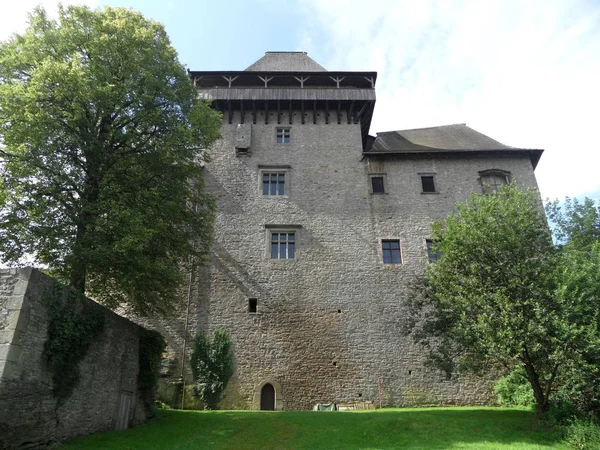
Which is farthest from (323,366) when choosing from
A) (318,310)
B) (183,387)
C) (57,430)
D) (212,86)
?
(212,86)

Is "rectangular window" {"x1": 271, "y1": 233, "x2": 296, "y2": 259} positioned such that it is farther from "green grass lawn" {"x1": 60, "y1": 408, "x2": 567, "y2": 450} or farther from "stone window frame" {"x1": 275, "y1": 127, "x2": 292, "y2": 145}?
"green grass lawn" {"x1": 60, "y1": 408, "x2": 567, "y2": 450}

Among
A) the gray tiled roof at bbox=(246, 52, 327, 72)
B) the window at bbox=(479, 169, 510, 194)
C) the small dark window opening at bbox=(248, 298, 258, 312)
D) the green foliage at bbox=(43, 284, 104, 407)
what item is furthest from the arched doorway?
the gray tiled roof at bbox=(246, 52, 327, 72)

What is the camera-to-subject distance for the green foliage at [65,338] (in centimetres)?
988

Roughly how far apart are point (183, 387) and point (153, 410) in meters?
3.93

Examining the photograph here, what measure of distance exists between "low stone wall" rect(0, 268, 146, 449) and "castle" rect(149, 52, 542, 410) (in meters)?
7.03

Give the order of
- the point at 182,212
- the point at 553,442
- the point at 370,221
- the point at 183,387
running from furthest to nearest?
the point at 370,221, the point at 183,387, the point at 182,212, the point at 553,442

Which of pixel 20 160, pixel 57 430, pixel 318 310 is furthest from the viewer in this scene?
pixel 318 310

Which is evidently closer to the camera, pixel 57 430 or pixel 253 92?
pixel 57 430

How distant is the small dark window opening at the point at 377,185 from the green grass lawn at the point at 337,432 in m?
10.9

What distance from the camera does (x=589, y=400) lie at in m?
12.6

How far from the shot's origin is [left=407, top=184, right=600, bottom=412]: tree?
1211 centimetres

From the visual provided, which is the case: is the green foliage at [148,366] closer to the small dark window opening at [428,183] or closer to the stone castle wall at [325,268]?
the stone castle wall at [325,268]

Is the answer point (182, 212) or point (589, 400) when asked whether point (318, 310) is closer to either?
point (182, 212)

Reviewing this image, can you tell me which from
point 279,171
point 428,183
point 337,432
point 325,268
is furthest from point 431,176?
point 337,432
